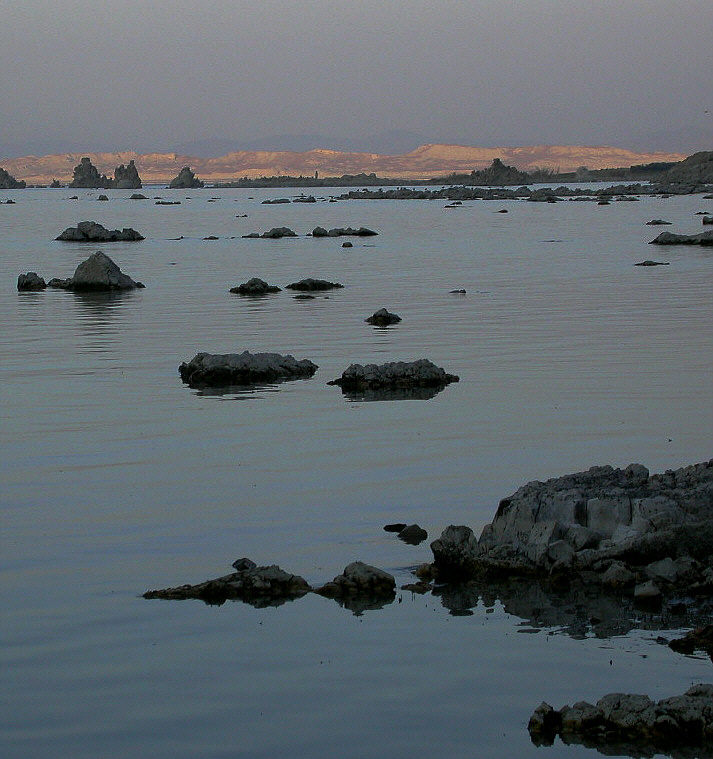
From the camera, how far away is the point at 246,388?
21953 millimetres

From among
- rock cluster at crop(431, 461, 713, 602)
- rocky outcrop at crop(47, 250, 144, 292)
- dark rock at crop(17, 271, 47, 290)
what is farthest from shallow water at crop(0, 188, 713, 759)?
dark rock at crop(17, 271, 47, 290)

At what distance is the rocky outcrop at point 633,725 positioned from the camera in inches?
312

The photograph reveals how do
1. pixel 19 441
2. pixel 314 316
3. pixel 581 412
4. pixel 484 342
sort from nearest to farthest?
pixel 19 441
pixel 581 412
pixel 484 342
pixel 314 316

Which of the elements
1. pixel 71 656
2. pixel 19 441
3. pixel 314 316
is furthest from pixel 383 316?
pixel 71 656

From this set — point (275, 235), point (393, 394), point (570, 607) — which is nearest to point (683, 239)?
point (275, 235)

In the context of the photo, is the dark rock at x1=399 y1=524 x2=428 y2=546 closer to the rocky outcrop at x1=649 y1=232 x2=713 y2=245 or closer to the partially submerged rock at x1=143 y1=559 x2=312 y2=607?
the partially submerged rock at x1=143 y1=559 x2=312 y2=607

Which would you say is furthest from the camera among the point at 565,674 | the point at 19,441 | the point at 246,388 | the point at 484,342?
the point at 484,342

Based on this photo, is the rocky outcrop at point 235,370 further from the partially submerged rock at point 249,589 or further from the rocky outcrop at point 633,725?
the rocky outcrop at point 633,725

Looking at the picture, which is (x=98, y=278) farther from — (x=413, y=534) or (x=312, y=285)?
(x=413, y=534)

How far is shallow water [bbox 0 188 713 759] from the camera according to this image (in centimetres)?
845

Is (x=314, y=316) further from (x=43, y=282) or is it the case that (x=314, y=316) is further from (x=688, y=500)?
(x=688, y=500)

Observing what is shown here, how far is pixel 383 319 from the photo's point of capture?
3166 cm

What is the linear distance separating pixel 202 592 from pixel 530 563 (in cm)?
271

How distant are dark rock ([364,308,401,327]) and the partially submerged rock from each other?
20.7 meters
